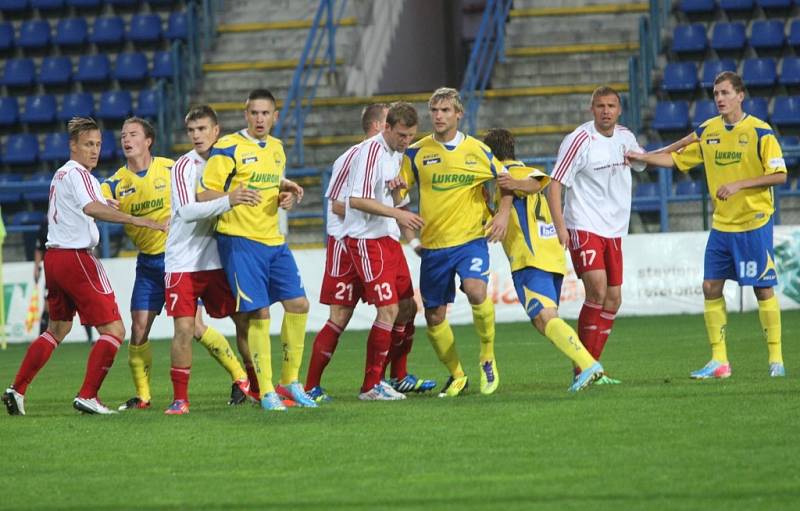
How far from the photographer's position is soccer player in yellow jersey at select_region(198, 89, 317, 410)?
910cm

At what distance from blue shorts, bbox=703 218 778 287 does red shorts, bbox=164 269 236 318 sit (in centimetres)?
357

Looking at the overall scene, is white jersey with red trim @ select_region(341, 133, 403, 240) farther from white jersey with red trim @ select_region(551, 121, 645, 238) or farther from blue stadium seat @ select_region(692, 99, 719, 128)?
blue stadium seat @ select_region(692, 99, 719, 128)

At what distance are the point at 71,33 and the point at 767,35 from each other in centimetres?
1232

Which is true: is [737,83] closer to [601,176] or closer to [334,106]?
[601,176]

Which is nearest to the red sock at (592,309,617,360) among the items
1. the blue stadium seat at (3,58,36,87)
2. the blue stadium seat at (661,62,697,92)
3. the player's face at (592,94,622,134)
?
the player's face at (592,94,622,134)

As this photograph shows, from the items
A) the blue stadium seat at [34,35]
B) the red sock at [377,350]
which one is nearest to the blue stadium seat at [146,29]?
the blue stadium seat at [34,35]

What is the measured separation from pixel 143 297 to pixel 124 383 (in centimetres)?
240

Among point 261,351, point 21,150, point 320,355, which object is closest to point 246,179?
point 261,351

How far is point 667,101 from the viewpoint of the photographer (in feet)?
74.4

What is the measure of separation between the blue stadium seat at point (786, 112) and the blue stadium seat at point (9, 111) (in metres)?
12.9

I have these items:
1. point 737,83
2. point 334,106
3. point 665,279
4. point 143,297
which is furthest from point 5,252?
point 737,83

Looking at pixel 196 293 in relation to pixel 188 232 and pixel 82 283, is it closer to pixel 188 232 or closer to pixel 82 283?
pixel 188 232

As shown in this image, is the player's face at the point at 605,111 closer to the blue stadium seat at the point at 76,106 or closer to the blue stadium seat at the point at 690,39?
the blue stadium seat at the point at 690,39

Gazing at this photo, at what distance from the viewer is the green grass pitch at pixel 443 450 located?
6117 millimetres
